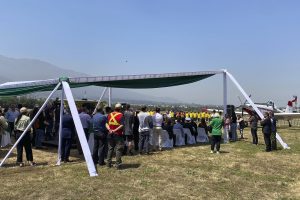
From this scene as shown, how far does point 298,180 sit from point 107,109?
5.48 meters

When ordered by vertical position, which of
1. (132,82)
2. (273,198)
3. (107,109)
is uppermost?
(132,82)

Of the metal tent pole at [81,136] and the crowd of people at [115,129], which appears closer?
the metal tent pole at [81,136]

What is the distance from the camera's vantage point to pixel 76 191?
751 cm

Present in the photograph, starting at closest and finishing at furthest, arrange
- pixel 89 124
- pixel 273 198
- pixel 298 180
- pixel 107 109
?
pixel 273 198, pixel 298 180, pixel 107 109, pixel 89 124

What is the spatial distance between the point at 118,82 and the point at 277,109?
28.1 m

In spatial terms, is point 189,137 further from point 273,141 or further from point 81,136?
point 81,136

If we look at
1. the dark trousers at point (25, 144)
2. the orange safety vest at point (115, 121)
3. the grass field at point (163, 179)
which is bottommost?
the grass field at point (163, 179)

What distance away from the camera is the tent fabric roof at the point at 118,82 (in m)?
11.5

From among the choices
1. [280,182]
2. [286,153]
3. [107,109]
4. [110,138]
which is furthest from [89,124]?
[286,153]

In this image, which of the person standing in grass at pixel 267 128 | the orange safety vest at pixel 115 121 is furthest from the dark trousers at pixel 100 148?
the person standing in grass at pixel 267 128

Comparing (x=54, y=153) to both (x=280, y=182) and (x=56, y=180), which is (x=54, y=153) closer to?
(x=56, y=180)

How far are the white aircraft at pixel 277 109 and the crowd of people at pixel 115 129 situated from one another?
10097 mm

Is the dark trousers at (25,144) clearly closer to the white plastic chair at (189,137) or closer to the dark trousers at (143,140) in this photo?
the dark trousers at (143,140)

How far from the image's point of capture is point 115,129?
968 centimetres
